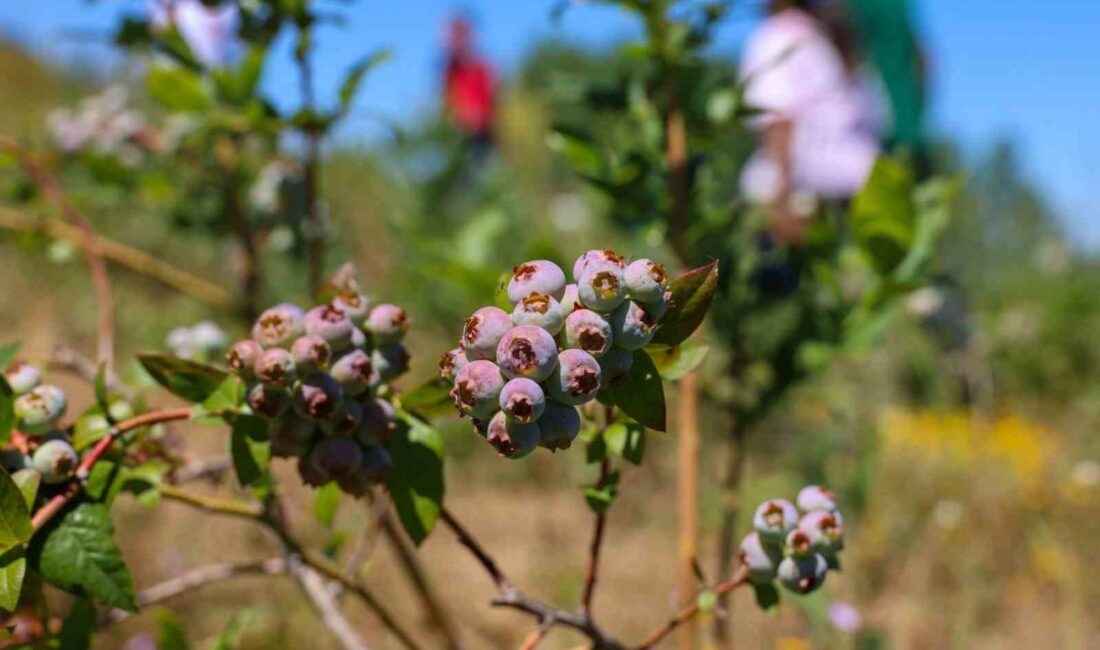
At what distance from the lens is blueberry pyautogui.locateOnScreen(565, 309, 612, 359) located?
0.47 metres

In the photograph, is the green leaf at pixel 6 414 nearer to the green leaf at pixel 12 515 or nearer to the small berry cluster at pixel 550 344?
the green leaf at pixel 12 515

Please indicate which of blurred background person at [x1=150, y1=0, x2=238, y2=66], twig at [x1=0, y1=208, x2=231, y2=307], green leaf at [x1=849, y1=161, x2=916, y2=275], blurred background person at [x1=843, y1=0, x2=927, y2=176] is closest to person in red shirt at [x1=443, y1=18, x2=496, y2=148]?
blurred background person at [x1=843, y1=0, x2=927, y2=176]

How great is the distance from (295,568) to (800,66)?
3.15m

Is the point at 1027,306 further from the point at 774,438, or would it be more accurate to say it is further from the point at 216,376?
the point at 216,376

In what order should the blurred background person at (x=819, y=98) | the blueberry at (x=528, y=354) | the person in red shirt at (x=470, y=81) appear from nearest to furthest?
the blueberry at (x=528, y=354) < the blurred background person at (x=819, y=98) < the person in red shirt at (x=470, y=81)

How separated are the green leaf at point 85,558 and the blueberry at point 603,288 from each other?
13.5 inches

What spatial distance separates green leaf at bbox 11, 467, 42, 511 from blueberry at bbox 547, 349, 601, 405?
327 mm

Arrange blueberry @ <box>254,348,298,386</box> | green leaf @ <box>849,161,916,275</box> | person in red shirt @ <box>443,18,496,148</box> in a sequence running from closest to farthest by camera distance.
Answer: blueberry @ <box>254,348,298,386</box> < green leaf @ <box>849,161,916,275</box> < person in red shirt @ <box>443,18,496,148</box>

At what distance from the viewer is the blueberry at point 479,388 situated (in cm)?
47

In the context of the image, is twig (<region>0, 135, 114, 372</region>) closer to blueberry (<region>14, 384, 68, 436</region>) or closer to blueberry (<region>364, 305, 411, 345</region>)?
blueberry (<region>14, 384, 68, 436</region>)

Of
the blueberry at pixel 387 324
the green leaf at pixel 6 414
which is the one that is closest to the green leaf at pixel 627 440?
the blueberry at pixel 387 324

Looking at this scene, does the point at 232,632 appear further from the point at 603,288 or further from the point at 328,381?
the point at 603,288

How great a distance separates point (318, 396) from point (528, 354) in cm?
17

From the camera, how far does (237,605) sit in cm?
259
